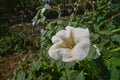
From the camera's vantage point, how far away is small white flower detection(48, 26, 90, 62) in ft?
4.01

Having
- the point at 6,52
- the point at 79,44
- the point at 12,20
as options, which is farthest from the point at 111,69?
the point at 12,20

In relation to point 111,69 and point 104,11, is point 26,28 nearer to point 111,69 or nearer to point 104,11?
point 104,11

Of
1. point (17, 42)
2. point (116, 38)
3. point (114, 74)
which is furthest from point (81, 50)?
point (17, 42)

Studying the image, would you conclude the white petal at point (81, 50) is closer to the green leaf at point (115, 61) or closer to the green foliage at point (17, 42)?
the green leaf at point (115, 61)

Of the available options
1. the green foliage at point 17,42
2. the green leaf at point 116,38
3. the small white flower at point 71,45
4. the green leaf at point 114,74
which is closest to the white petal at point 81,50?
the small white flower at point 71,45

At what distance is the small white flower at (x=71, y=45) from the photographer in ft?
4.01

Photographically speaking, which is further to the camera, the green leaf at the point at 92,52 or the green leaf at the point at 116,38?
the green leaf at the point at 116,38

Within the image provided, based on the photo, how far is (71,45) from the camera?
4.21 feet

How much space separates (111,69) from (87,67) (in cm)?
9

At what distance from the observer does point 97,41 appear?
1.55 m

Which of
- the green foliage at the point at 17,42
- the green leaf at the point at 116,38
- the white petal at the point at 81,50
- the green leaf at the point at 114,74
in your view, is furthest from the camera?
the green foliage at the point at 17,42

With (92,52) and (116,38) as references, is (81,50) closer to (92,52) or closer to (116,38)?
(92,52)

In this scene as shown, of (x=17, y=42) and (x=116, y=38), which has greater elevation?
(x=116, y=38)

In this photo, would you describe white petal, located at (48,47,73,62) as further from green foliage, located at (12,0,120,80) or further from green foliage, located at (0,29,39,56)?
green foliage, located at (0,29,39,56)
